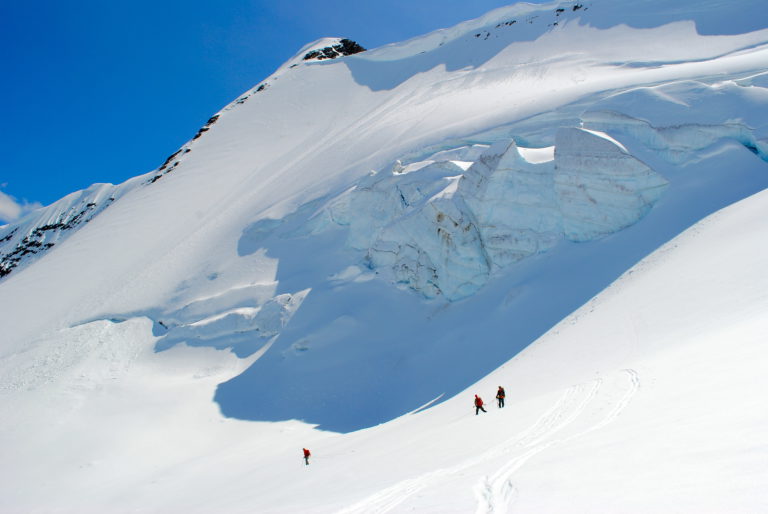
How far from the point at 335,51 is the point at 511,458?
79.6 metres

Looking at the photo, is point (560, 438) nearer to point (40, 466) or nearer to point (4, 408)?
point (40, 466)

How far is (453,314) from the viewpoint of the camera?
22.8 metres

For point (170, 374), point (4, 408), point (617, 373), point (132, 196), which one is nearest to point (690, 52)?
point (617, 373)

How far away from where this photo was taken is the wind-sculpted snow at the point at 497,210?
21.1 metres

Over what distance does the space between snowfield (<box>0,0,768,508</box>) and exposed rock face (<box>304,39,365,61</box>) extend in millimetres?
35261

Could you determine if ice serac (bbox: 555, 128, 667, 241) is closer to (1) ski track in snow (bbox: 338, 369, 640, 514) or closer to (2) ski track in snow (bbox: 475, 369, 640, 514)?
(2) ski track in snow (bbox: 475, 369, 640, 514)

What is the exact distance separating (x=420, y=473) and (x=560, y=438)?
96.7 inches

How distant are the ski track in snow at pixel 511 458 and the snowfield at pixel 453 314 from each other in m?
0.08

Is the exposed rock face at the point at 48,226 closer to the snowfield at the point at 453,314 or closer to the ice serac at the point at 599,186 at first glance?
the snowfield at the point at 453,314

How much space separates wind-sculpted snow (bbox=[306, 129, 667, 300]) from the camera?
2106cm

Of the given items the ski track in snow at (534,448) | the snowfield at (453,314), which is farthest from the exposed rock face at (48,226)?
the ski track in snow at (534,448)

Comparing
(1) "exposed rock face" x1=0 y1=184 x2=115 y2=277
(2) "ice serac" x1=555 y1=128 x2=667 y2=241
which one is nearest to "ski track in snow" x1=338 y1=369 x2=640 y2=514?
(2) "ice serac" x1=555 y1=128 x2=667 y2=241

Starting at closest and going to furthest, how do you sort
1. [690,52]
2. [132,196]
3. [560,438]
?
[560,438] → [690,52] → [132,196]

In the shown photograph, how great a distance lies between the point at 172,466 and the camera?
743 inches
